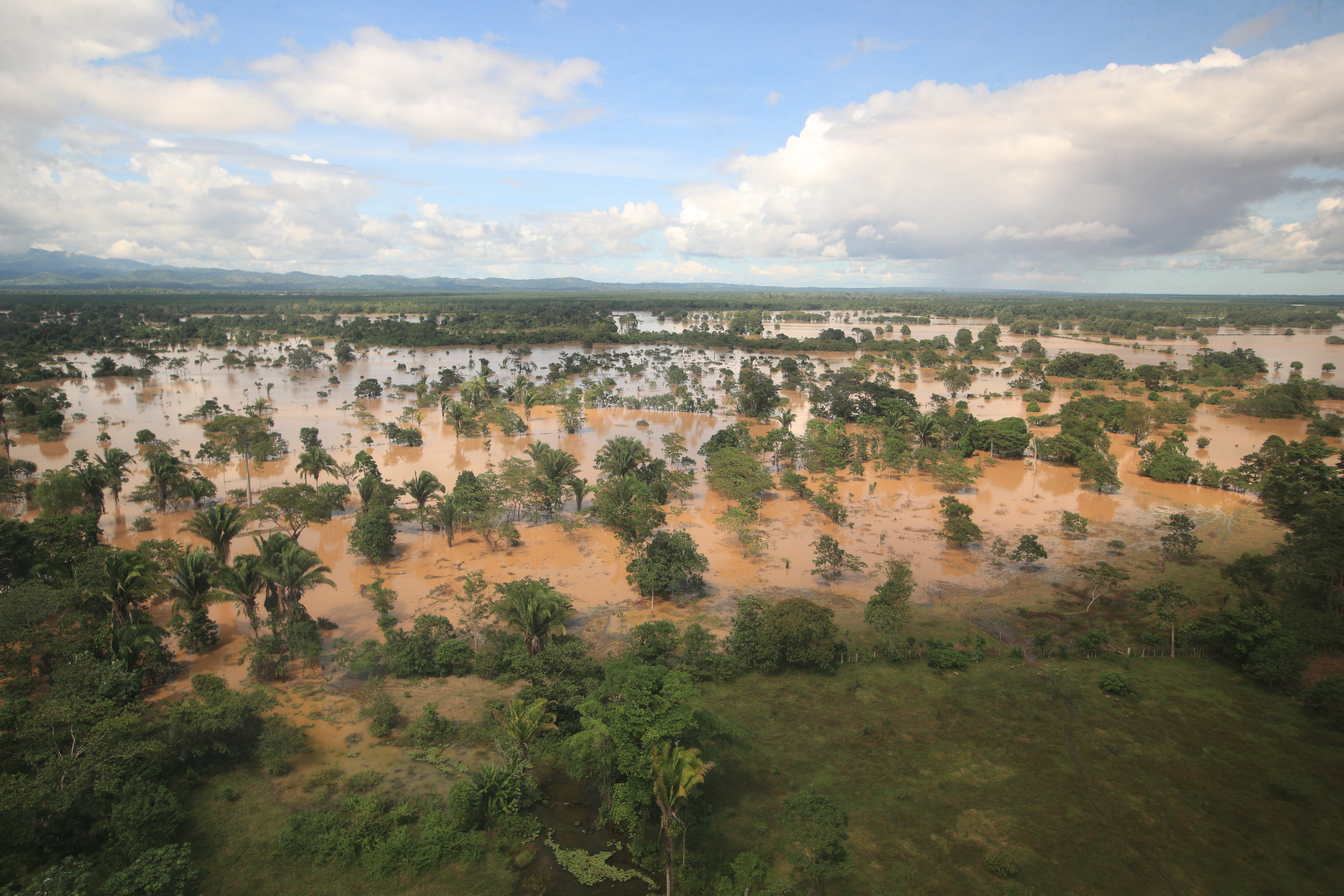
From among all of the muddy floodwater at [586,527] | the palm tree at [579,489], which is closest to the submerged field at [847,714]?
the muddy floodwater at [586,527]

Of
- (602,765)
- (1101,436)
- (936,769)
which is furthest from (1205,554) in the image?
(602,765)

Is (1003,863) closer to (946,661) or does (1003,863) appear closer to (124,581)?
(946,661)

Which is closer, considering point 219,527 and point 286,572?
point 286,572

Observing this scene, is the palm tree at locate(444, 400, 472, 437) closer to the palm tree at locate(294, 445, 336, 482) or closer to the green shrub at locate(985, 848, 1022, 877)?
the palm tree at locate(294, 445, 336, 482)

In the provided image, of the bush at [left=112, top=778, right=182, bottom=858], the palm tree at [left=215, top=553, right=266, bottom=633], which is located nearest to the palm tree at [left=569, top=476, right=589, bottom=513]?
the palm tree at [left=215, top=553, right=266, bottom=633]

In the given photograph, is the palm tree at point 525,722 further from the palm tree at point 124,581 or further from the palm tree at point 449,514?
the palm tree at point 449,514

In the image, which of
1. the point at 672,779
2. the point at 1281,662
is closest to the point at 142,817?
the point at 672,779
